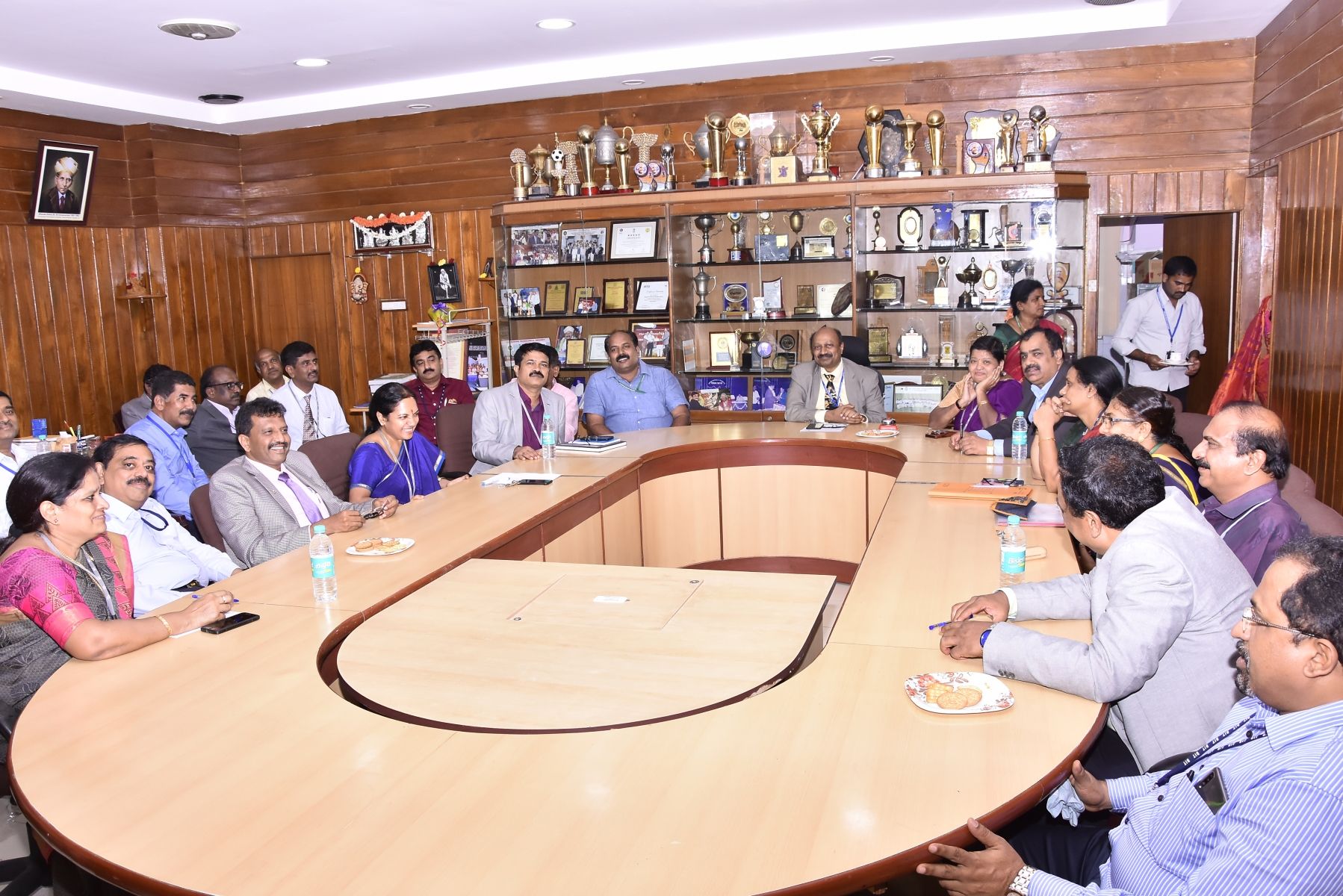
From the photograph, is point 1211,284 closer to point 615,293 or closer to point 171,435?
point 615,293

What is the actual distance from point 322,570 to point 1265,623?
2.37 metres

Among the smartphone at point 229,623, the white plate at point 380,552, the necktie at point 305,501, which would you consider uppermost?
the necktie at point 305,501

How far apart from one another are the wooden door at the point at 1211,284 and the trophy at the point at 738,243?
289cm

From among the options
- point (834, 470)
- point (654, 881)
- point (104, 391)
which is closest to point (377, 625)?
point (654, 881)

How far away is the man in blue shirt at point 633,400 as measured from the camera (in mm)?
6395

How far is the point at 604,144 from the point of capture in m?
7.33

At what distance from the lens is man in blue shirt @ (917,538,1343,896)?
4.61ft

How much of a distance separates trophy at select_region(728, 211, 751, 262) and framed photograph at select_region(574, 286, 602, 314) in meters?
1.09

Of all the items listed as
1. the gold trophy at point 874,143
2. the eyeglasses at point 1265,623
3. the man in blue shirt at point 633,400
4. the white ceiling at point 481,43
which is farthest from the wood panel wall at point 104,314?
the eyeglasses at point 1265,623

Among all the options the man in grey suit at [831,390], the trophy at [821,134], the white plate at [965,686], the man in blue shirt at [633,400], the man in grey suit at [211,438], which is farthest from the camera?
the trophy at [821,134]

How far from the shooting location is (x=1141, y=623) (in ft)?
7.04

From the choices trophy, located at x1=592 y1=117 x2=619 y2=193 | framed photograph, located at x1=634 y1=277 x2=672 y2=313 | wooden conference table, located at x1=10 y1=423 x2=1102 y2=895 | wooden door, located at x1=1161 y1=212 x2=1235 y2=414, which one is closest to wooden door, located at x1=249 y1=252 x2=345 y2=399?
trophy, located at x1=592 y1=117 x2=619 y2=193

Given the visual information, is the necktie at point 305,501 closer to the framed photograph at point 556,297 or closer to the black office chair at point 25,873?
the black office chair at point 25,873

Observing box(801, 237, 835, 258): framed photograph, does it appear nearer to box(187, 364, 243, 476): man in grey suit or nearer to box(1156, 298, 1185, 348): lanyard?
box(1156, 298, 1185, 348): lanyard
